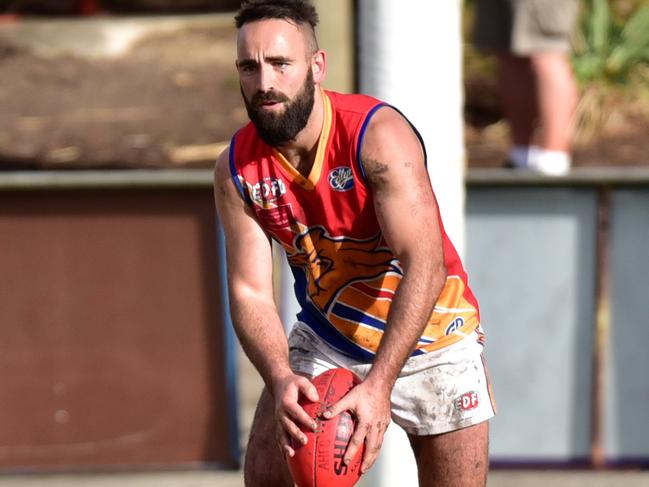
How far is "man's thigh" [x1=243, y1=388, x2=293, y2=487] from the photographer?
4.98 m

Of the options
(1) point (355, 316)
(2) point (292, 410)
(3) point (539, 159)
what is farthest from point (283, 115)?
(3) point (539, 159)

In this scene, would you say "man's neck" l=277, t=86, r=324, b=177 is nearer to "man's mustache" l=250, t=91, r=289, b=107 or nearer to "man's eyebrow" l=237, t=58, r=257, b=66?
"man's mustache" l=250, t=91, r=289, b=107

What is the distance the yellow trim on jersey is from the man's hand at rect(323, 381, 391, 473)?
27.5 inches

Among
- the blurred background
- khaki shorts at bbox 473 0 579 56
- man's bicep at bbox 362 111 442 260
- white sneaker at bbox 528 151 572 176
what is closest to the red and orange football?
man's bicep at bbox 362 111 442 260

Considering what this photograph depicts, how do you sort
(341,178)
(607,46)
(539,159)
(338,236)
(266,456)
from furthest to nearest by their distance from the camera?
(607,46), (539,159), (266,456), (338,236), (341,178)

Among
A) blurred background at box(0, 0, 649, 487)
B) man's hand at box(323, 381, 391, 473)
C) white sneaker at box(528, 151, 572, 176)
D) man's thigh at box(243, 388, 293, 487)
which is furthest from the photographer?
white sneaker at box(528, 151, 572, 176)

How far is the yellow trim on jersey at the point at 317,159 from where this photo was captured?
4754mm

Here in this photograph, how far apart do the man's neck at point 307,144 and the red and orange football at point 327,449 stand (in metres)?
0.73

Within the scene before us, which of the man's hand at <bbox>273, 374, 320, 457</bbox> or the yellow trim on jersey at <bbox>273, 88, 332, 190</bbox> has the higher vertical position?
the yellow trim on jersey at <bbox>273, 88, 332, 190</bbox>

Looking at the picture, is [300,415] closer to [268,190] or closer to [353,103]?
[268,190]

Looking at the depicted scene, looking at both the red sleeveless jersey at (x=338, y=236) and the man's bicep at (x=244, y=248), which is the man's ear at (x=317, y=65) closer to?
the red sleeveless jersey at (x=338, y=236)

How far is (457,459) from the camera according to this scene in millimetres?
5008

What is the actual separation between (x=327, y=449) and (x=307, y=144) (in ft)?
3.25

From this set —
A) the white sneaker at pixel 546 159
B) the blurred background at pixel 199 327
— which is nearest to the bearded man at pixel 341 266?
the blurred background at pixel 199 327
